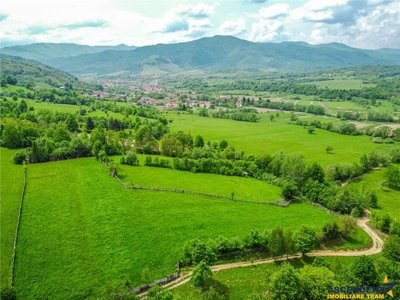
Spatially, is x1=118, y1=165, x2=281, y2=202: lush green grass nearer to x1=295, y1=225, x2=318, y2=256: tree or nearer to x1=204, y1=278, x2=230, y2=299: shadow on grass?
x1=295, y1=225, x2=318, y2=256: tree

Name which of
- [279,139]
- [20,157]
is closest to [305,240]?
[20,157]

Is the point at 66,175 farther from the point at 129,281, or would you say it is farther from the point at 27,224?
the point at 129,281

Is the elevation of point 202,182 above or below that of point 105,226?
above

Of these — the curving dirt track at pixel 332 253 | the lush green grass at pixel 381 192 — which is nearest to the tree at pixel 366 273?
the curving dirt track at pixel 332 253

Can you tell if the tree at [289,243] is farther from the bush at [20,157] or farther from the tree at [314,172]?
the bush at [20,157]

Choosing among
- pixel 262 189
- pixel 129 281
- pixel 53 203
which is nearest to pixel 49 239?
pixel 53 203

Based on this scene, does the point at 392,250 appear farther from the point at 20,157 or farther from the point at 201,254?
the point at 20,157

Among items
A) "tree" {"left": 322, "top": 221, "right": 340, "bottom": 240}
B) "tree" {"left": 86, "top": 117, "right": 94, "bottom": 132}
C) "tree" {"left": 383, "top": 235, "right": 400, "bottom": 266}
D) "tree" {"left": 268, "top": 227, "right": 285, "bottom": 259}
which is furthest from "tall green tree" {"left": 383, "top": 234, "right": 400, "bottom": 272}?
"tree" {"left": 86, "top": 117, "right": 94, "bottom": 132}
